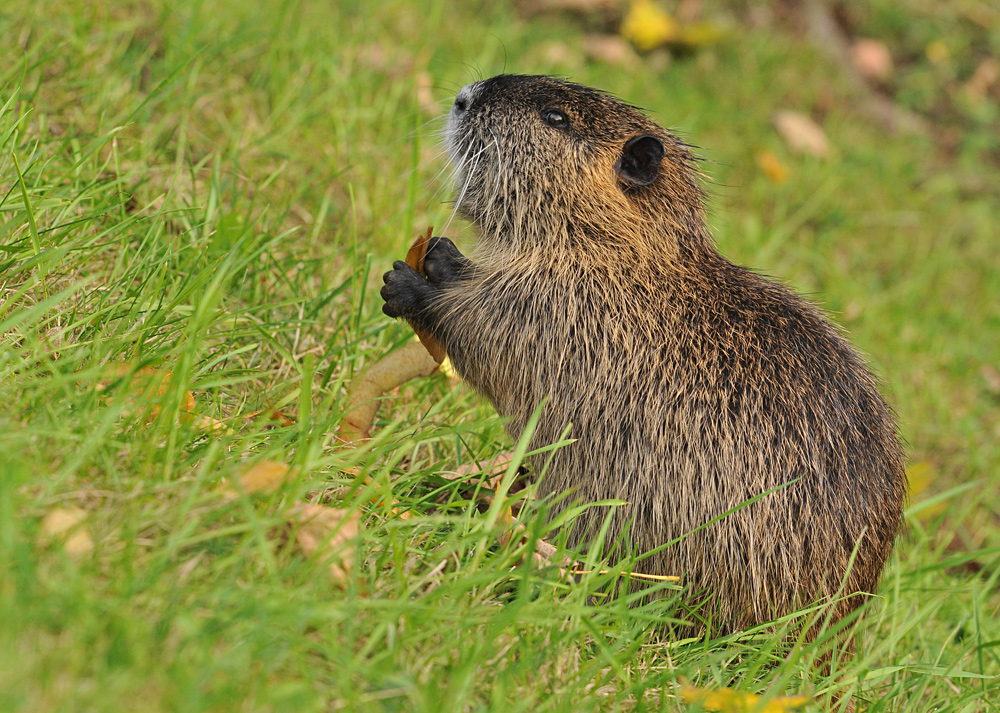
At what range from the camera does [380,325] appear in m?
3.54

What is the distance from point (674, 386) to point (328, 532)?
1207 mm

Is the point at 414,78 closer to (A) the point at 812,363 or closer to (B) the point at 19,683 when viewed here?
(A) the point at 812,363

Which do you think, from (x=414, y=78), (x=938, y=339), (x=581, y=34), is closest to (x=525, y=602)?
(x=414, y=78)

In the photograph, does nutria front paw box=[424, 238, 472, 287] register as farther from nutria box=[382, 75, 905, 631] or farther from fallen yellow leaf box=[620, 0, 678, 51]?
fallen yellow leaf box=[620, 0, 678, 51]

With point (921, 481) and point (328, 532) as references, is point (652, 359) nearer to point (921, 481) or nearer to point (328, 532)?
point (328, 532)

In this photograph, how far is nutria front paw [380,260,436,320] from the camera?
10.1 feet

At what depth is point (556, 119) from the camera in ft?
10.4

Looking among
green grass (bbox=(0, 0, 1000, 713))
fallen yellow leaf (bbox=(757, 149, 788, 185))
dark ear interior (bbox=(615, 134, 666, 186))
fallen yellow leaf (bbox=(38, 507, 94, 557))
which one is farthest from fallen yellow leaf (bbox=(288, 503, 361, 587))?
fallen yellow leaf (bbox=(757, 149, 788, 185))

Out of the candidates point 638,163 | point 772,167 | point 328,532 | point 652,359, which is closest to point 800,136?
point 772,167

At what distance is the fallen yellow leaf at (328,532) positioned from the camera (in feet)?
6.49

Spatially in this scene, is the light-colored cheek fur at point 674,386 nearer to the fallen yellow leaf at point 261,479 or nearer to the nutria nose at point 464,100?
the nutria nose at point 464,100

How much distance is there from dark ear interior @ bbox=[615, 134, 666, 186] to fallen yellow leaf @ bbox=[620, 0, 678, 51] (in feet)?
12.4

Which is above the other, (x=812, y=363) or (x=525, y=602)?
(x=812, y=363)

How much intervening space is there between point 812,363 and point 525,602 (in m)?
1.36
